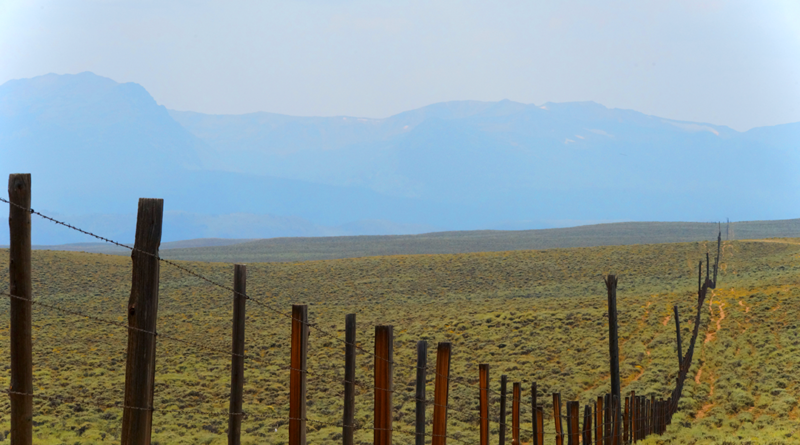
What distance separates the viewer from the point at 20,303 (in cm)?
402

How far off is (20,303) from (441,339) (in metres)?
25.3

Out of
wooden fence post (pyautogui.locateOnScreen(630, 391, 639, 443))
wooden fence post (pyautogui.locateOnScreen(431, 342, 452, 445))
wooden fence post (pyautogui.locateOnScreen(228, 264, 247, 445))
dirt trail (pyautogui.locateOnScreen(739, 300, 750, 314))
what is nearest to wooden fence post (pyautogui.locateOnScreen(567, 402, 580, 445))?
wooden fence post (pyautogui.locateOnScreen(630, 391, 639, 443))

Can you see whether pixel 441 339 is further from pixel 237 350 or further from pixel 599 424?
pixel 237 350

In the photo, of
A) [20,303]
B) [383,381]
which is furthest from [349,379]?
[20,303]

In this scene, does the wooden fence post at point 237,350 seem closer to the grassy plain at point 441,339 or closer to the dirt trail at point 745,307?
the grassy plain at point 441,339

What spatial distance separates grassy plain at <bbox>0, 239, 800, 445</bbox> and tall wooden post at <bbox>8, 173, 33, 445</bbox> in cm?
36

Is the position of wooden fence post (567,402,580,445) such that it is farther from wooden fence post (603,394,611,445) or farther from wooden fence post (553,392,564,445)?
wooden fence post (603,394,611,445)

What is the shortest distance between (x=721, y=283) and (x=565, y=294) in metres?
9.90

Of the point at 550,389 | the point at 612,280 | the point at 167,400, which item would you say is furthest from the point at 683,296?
the point at 167,400

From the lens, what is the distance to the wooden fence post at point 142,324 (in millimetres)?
4121

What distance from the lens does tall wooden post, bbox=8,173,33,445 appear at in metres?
3.98

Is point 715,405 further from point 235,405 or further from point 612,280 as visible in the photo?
point 235,405

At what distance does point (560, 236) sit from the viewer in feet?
413

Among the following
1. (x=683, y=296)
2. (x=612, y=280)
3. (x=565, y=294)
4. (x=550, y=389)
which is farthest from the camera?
(x=565, y=294)
